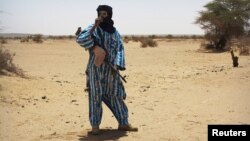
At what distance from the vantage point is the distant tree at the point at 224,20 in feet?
101

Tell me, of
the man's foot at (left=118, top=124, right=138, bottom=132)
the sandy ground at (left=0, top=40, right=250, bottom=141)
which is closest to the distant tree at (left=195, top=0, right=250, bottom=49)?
the sandy ground at (left=0, top=40, right=250, bottom=141)

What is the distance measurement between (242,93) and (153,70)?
6908 mm

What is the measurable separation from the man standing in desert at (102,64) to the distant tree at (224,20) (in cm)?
2552

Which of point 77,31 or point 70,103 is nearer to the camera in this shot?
point 77,31

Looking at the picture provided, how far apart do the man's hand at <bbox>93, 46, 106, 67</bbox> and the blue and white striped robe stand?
80 mm

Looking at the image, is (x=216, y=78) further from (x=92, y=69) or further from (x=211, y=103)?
(x=92, y=69)

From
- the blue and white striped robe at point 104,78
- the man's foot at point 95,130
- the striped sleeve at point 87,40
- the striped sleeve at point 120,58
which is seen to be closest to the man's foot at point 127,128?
the blue and white striped robe at point 104,78

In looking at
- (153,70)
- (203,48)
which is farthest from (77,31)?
(203,48)

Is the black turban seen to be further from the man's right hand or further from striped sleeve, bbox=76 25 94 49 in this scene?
striped sleeve, bbox=76 25 94 49

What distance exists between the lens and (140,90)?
1134 cm

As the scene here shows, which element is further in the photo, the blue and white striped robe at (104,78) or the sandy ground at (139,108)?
the sandy ground at (139,108)

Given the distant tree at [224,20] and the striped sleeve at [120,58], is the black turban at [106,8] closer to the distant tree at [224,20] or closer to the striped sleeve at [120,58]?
the striped sleeve at [120,58]

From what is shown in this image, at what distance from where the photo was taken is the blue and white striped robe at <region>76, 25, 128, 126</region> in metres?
6.01

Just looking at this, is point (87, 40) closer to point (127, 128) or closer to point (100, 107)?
point (100, 107)
